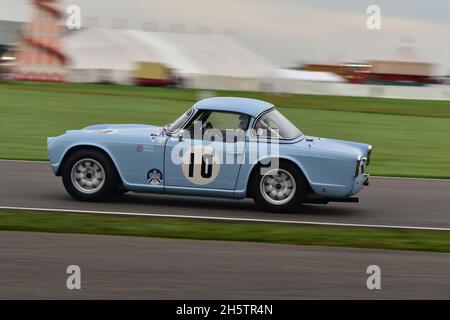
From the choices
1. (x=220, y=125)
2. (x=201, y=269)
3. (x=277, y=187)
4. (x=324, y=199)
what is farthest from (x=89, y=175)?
(x=201, y=269)

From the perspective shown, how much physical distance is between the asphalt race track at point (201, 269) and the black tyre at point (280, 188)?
87.9 inches

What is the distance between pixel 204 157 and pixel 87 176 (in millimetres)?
1566

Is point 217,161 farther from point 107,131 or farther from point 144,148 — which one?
point 107,131

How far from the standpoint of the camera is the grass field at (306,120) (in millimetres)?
18234

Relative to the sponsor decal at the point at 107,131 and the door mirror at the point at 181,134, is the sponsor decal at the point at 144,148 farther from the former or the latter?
the sponsor decal at the point at 107,131

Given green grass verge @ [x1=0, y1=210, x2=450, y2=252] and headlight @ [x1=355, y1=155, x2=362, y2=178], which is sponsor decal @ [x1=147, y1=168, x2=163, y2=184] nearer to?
green grass verge @ [x1=0, y1=210, x2=450, y2=252]

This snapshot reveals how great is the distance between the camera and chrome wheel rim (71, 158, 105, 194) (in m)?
11.1

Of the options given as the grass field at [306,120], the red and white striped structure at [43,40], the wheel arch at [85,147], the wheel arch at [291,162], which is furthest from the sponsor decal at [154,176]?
the red and white striped structure at [43,40]

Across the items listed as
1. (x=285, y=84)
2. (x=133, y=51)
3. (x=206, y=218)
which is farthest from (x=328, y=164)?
(x=133, y=51)

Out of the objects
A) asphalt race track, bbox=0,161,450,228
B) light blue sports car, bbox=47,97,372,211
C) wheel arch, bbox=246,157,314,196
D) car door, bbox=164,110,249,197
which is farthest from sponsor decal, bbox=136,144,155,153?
wheel arch, bbox=246,157,314,196

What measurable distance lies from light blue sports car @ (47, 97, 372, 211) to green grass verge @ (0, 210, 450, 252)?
95 cm

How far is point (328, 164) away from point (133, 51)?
5879 cm

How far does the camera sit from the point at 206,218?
10.2 metres

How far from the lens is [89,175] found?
11172mm
